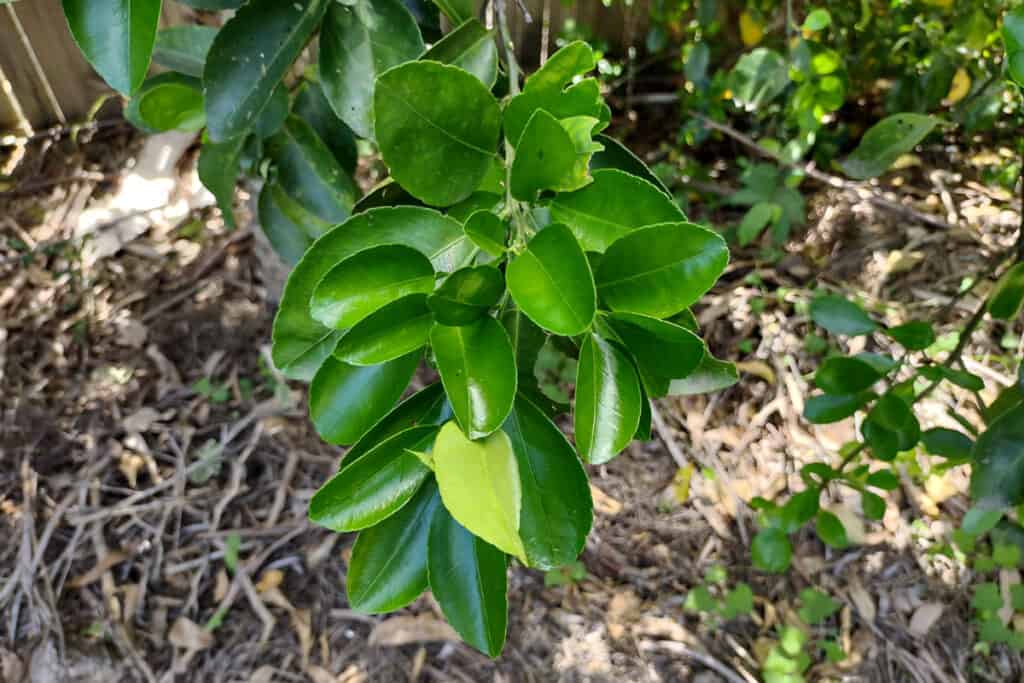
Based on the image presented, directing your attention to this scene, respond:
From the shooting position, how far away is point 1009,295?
3.36ft

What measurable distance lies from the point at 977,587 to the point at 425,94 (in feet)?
5.54

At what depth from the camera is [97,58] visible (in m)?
0.64

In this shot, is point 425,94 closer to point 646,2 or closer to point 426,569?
point 426,569

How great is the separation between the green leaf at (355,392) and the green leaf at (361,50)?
0.94ft

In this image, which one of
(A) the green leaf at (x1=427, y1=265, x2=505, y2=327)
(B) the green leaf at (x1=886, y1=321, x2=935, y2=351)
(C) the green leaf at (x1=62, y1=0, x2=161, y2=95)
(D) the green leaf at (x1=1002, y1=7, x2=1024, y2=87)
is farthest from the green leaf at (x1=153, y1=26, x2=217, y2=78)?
(B) the green leaf at (x1=886, y1=321, x2=935, y2=351)

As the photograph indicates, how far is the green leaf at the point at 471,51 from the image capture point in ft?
2.53

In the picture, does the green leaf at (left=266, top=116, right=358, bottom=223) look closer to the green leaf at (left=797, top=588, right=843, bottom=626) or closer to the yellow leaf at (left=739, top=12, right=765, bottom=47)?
the green leaf at (left=797, top=588, right=843, bottom=626)

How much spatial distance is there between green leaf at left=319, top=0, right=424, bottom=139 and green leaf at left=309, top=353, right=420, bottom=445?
29 cm

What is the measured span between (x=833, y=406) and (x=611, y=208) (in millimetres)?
735

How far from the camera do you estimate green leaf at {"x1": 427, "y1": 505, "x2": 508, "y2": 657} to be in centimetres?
67

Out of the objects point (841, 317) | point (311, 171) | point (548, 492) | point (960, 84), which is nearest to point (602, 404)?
point (548, 492)

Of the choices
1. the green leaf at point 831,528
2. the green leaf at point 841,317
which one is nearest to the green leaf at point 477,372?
the green leaf at point 841,317

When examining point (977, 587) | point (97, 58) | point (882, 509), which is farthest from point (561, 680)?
point (97, 58)

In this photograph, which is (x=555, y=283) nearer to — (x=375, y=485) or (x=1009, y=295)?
(x=375, y=485)
